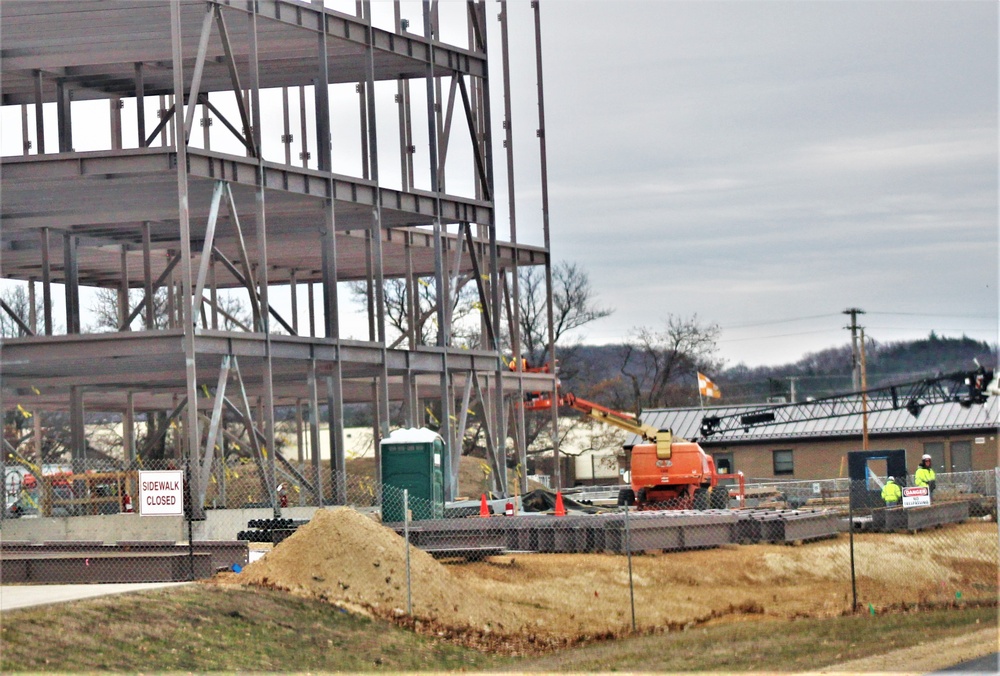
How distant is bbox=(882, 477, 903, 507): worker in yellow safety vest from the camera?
3494 centimetres

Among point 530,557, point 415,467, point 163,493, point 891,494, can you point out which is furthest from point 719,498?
point 163,493

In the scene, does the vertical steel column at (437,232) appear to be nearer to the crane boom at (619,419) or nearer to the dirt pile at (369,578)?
the crane boom at (619,419)

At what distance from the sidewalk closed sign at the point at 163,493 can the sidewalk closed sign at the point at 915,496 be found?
Result: 54.4ft

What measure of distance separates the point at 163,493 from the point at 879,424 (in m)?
52.5

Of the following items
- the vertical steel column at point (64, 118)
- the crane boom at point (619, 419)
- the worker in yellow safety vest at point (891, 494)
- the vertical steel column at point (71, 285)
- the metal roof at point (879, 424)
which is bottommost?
the worker in yellow safety vest at point (891, 494)

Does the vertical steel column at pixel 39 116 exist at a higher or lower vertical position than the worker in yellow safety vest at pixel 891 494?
higher

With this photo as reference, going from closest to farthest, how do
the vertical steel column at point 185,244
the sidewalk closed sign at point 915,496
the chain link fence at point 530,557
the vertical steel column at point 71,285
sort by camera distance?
1. the chain link fence at point 530,557
2. the vertical steel column at point 185,244
3. the sidewalk closed sign at point 915,496
4. the vertical steel column at point 71,285

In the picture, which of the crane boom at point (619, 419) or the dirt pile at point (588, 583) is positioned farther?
the crane boom at point (619, 419)

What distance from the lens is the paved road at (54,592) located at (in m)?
18.8

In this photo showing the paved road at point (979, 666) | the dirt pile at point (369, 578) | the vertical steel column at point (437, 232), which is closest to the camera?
the paved road at point (979, 666)

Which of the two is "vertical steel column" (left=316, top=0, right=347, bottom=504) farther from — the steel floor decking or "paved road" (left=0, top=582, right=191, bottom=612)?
"paved road" (left=0, top=582, right=191, bottom=612)

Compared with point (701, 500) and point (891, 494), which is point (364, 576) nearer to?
point (891, 494)

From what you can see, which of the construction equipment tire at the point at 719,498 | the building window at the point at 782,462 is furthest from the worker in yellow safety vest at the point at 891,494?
the building window at the point at 782,462

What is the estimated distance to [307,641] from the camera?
19016mm
